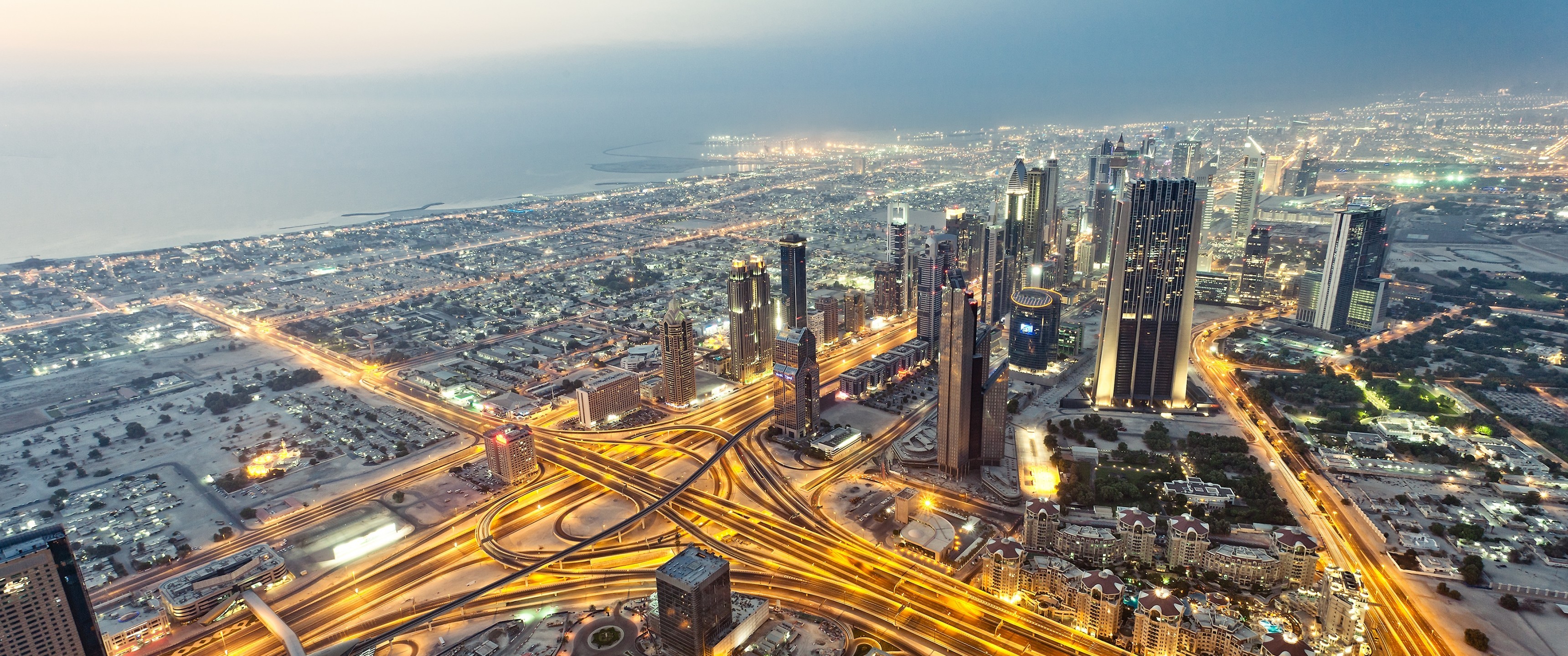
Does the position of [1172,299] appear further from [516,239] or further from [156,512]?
[516,239]

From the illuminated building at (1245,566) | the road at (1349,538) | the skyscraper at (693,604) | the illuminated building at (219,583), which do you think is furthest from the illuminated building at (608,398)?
the road at (1349,538)

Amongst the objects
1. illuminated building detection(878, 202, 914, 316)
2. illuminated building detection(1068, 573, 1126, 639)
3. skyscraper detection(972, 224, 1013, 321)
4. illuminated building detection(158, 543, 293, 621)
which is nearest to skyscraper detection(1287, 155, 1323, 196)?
skyscraper detection(972, 224, 1013, 321)

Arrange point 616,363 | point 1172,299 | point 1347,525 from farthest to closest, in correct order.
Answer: point 616,363 < point 1172,299 < point 1347,525

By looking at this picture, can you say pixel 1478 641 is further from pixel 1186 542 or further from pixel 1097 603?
pixel 1097 603

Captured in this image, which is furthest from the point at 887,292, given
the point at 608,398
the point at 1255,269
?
the point at 1255,269

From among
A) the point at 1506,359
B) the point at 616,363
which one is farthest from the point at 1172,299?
the point at 616,363

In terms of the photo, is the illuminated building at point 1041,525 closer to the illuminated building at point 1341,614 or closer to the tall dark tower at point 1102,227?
the illuminated building at point 1341,614
